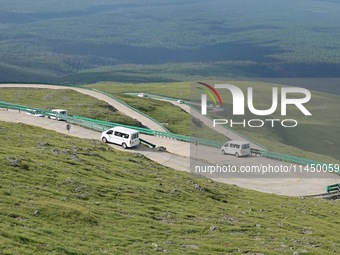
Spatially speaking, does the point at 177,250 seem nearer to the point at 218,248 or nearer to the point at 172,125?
the point at 218,248

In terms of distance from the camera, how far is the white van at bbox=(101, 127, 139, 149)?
68125mm

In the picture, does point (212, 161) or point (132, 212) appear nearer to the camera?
point (132, 212)

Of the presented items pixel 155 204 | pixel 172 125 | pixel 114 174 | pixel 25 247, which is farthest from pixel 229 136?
pixel 25 247

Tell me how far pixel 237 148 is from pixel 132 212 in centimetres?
3403

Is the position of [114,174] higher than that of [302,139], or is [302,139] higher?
[114,174]

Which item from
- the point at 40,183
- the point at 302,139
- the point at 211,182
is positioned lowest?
the point at 302,139

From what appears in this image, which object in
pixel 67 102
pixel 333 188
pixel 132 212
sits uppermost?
pixel 132 212

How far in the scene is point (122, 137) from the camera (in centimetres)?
6844

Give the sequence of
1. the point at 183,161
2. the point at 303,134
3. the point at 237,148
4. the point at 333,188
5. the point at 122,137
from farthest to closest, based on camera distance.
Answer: the point at 303,134
the point at 122,137
the point at 237,148
the point at 183,161
the point at 333,188

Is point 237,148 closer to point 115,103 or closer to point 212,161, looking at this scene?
point 212,161

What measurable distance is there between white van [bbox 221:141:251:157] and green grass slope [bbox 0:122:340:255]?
15.1 meters

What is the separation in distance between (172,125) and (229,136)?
3064cm

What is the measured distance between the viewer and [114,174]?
4534cm

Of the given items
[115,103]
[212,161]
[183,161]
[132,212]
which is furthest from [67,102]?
[132,212]
